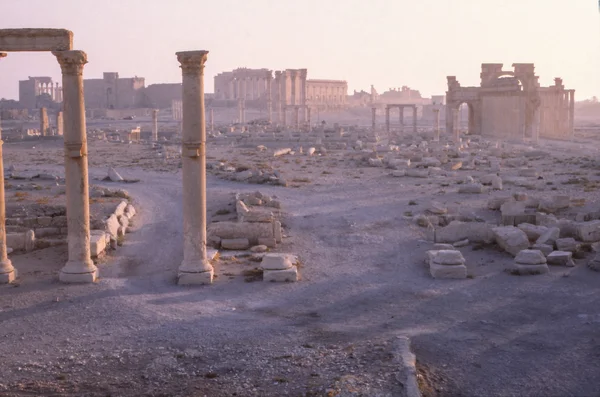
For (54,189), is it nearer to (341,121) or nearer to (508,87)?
(508,87)

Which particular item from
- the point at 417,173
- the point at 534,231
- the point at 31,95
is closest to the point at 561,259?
the point at 534,231

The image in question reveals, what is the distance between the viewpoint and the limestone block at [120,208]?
1759cm

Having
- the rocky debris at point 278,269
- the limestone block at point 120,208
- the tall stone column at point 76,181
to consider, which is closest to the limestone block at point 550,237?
the rocky debris at point 278,269

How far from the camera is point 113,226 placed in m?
15.9

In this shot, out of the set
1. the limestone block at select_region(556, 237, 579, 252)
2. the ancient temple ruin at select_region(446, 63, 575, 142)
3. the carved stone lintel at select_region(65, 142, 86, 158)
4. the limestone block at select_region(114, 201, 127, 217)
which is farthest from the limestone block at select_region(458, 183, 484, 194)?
the ancient temple ruin at select_region(446, 63, 575, 142)

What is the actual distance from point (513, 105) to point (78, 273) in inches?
1594

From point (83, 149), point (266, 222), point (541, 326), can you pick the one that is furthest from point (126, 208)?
point (541, 326)

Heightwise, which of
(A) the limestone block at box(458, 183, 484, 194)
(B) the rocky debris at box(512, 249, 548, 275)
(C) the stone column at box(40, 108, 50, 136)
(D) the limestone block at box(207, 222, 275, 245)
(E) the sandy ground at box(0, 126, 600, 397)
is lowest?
(E) the sandy ground at box(0, 126, 600, 397)

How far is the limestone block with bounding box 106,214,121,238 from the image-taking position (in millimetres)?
15389

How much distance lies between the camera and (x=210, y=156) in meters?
37.8

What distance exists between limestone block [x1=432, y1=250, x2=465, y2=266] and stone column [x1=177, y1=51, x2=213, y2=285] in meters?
4.05

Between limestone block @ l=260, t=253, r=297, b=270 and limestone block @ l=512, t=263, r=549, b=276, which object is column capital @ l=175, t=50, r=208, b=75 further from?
limestone block @ l=512, t=263, r=549, b=276

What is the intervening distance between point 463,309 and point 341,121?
7911cm

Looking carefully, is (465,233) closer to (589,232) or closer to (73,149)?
(589,232)
